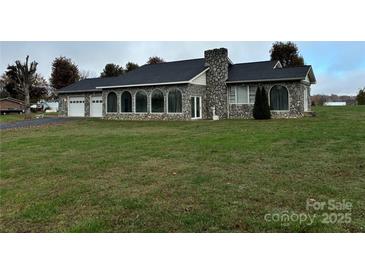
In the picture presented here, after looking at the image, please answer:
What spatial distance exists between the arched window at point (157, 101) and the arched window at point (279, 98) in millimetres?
8049

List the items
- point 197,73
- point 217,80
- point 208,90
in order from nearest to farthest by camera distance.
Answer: point 197,73 → point 217,80 → point 208,90

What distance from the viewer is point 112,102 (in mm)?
26500

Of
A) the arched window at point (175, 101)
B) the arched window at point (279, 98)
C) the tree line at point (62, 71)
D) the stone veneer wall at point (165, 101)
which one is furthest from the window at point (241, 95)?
the tree line at point (62, 71)

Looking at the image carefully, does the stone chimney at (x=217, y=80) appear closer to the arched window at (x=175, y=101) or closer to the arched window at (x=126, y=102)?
the arched window at (x=175, y=101)

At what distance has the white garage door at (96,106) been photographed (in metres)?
30.0

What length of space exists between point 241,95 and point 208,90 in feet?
8.97

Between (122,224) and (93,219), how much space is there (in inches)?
17.0

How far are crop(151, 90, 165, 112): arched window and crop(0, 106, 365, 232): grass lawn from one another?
14.7 meters

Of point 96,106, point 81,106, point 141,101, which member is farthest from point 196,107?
point 81,106

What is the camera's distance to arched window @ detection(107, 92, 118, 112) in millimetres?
26297

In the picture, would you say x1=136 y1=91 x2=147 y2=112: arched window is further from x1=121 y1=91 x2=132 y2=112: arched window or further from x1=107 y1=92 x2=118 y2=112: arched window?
x1=107 y1=92 x2=118 y2=112: arched window

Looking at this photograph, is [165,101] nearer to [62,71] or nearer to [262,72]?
[262,72]

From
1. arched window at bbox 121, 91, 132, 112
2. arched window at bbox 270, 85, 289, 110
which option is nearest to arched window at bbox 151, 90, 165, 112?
arched window at bbox 121, 91, 132, 112
